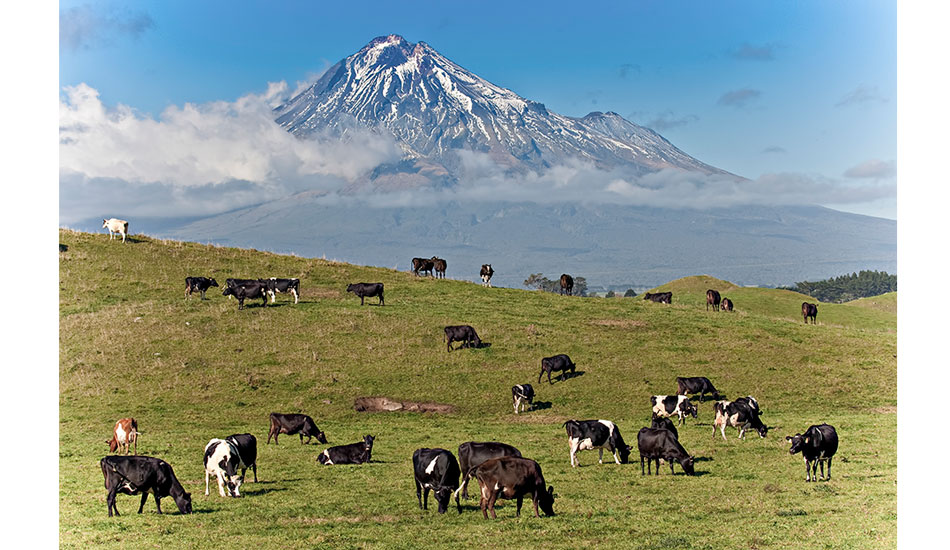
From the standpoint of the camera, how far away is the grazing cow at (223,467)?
20.2 m

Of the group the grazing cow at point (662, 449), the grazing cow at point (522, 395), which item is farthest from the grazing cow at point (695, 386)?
the grazing cow at point (662, 449)

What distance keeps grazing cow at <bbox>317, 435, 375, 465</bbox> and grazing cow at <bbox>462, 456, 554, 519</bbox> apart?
8457 mm

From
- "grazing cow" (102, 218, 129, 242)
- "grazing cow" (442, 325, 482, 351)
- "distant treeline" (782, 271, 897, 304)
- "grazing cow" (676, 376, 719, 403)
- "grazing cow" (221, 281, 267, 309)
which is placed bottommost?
"grazing cow" (676, 376, 719, 403)

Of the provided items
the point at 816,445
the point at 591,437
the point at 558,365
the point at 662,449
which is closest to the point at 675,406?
the point at 558,365

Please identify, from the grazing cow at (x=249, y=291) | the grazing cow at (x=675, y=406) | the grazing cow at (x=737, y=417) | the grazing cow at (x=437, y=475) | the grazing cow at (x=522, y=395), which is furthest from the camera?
the grazing cow at (x=249, y=291)

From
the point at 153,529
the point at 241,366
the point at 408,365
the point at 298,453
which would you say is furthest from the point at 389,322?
the point at 153,529

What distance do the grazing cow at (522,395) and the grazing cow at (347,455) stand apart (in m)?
10.3

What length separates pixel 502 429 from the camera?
31031 millimetres

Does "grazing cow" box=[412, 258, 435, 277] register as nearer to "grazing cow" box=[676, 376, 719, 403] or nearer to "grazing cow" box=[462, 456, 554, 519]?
"grazing cow" box=[676, 376, 719, 403]

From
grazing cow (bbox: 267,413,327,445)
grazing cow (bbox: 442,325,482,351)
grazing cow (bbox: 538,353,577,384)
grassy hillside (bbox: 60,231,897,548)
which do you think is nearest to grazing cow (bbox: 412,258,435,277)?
grassy hillside (bbox: 60,231,897,548)

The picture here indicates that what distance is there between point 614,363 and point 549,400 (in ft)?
19.7

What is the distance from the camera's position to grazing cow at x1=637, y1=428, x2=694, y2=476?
22.5m

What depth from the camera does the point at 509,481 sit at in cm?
1711

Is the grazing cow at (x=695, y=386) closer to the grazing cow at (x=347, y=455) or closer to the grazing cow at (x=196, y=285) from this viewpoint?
the grazing cow at (x=347, y=455)
